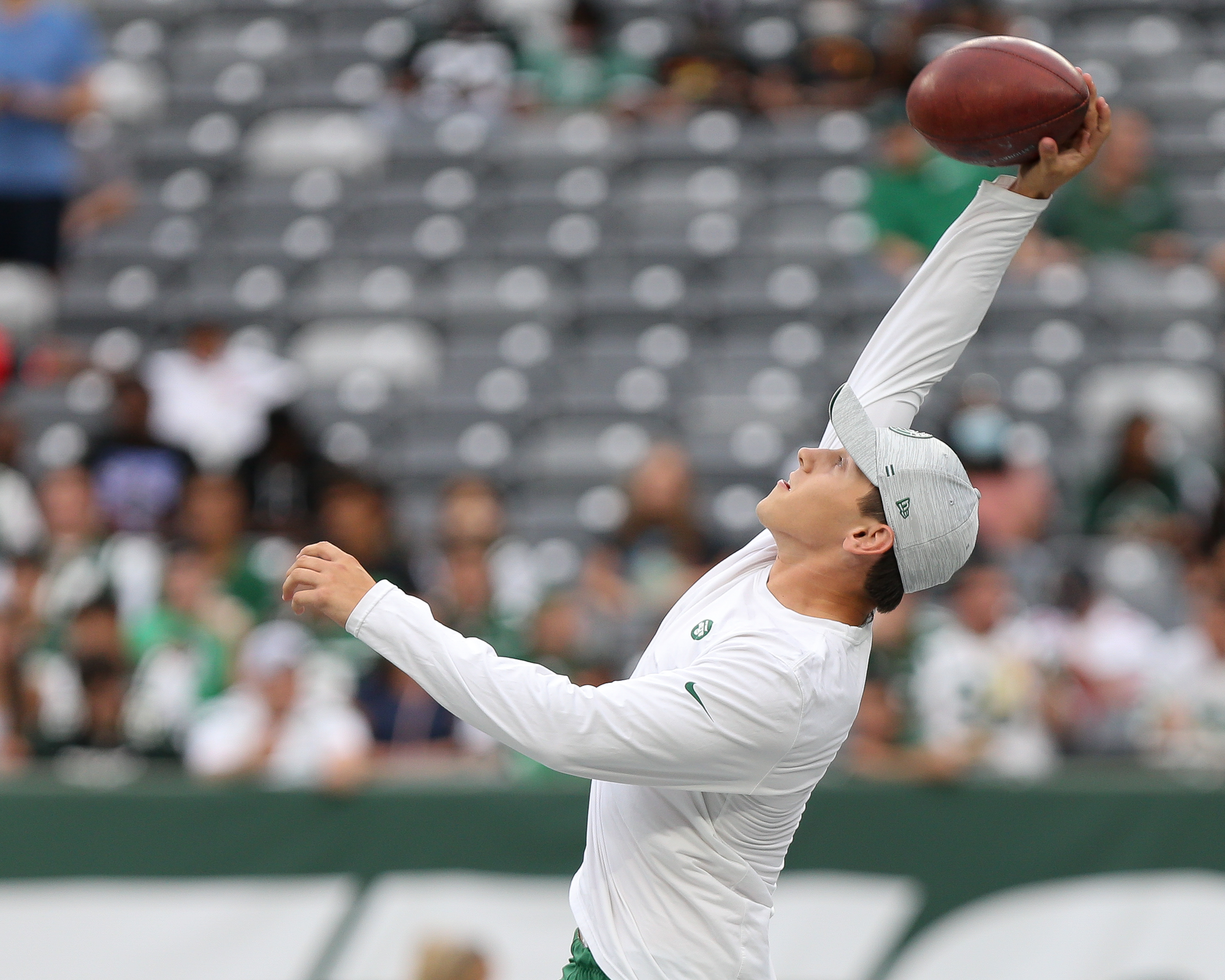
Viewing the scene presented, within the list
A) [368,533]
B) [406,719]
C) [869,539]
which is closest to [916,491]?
[869,539]

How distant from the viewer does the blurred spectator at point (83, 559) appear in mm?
6766

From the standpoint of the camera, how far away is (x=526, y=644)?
598 cm

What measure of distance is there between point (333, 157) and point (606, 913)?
304 inches

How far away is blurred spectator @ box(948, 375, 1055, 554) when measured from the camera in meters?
6.92

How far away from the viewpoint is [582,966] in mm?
2965

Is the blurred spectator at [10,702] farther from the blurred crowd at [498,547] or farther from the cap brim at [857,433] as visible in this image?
the cap brim at [857,433]

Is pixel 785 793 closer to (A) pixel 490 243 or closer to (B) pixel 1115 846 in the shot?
(B) pixel 1115 846

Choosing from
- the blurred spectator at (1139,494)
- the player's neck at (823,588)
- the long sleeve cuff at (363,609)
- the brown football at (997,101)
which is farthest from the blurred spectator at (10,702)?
the blurred spectator at (1139,494)

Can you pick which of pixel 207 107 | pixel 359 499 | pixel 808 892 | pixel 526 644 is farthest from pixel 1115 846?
pixel 207 107

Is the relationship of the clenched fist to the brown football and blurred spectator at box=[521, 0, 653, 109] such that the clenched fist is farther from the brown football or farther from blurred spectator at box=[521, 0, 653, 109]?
blurred spectator at box=[521, 0, 653, 109]

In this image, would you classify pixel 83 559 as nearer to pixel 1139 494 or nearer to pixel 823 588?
pixel 1139 494

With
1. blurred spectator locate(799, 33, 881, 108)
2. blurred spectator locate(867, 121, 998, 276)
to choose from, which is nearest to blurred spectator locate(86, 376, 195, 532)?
blurred spectator locate(867, 121, 998, 276)

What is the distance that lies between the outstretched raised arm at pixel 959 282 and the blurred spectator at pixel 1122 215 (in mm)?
6010

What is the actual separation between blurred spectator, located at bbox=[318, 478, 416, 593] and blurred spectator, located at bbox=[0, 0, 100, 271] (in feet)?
11.2
